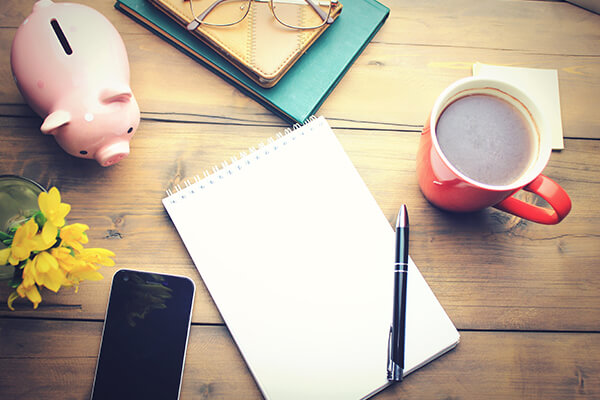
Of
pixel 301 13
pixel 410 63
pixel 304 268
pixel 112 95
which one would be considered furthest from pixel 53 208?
pixel 410 63

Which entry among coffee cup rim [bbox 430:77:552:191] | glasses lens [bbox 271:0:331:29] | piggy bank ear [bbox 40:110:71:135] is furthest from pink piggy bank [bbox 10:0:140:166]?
coffee cup rim [bbox 430:77:552:191]

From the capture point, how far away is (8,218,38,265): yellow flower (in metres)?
0.39

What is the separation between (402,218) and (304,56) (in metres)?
0.28

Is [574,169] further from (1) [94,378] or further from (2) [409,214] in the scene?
(1) [94,378]

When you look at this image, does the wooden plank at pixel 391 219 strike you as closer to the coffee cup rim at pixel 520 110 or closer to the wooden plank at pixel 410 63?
the wooden plank at pixel 410 63

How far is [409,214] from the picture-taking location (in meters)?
0.58

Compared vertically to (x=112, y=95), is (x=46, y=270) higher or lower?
lower

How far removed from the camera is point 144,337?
523 millimetres

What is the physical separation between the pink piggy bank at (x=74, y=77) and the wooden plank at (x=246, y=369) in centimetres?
26

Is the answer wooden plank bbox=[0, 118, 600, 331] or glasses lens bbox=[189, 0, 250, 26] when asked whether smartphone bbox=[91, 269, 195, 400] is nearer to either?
wooden plank bbox=[0, 118, 600, 331]

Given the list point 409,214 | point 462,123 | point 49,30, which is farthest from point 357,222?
point 49,30

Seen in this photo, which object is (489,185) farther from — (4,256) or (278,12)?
(4,256)

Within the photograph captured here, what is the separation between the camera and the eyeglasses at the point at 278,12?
0.55 m

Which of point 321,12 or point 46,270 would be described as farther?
point 321,12
